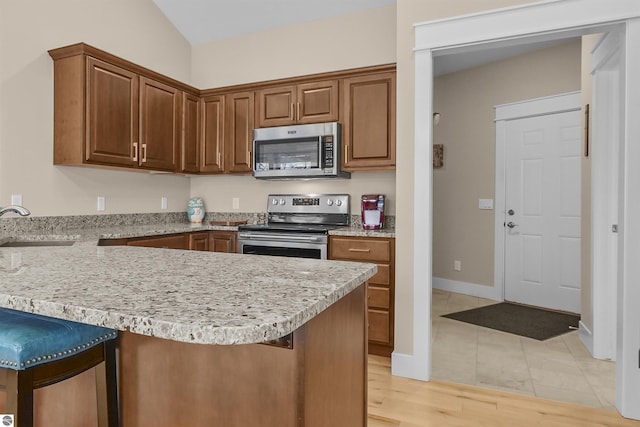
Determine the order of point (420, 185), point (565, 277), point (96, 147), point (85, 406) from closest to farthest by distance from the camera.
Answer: point (85, 406) < point (420, 185) < point (96, 147) < point (565, 277)

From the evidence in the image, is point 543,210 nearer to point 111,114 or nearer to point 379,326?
point 379,326

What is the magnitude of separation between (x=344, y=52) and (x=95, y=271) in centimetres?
317

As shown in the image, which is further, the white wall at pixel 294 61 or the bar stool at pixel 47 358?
the white wall at pixel 294 61

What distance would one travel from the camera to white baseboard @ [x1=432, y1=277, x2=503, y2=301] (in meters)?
4.60

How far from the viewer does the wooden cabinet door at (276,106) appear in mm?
3580

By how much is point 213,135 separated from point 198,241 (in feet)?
3.65

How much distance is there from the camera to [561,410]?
2164 millimetres

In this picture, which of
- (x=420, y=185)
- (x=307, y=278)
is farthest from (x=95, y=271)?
(x=420, y=185)

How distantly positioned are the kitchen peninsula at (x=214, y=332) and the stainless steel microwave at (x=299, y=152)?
2.12 metres

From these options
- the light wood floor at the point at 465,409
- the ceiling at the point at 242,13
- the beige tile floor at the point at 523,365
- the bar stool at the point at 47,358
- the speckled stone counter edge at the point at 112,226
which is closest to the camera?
the bar stool at the point at 47,358

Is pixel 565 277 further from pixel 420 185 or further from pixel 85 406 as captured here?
pixel 85 406

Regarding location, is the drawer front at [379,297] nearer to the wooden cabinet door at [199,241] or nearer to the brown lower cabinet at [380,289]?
the brown lower cabinet at [380,289]

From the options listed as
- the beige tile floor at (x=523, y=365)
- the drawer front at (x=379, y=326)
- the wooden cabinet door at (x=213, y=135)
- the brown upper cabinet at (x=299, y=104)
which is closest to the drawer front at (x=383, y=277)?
the drawer front at (x=379, y=326)

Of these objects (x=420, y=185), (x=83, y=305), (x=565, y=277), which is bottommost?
(x=565, y=277)
